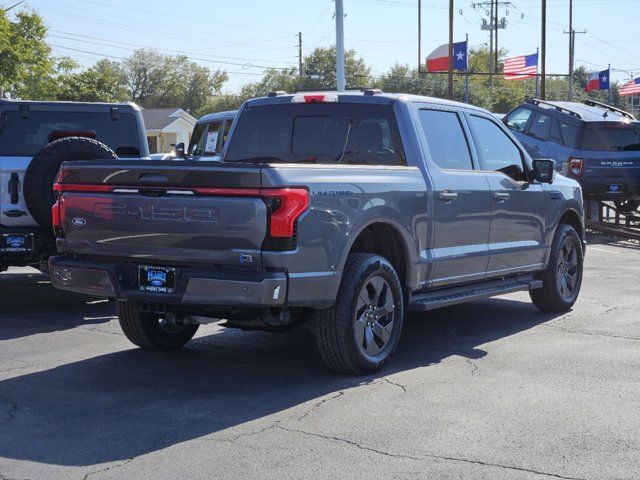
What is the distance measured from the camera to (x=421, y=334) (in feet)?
27.5

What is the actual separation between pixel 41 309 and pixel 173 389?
397 centimetres

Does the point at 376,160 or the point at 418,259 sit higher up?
the point at 376,160

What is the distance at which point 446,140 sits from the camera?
7.85m

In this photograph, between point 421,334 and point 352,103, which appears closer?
point 352,103

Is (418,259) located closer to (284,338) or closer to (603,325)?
(284,338)

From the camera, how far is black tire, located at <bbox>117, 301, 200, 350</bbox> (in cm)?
734

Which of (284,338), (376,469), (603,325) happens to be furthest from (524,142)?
(376,469)

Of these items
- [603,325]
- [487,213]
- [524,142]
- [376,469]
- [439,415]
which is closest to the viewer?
[376,469]

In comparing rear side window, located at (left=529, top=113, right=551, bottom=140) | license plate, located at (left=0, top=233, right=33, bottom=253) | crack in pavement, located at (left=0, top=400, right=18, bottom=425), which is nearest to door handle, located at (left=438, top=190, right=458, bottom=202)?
crack in pavement, located at (left=0, top=400, right=18, bottom=425)

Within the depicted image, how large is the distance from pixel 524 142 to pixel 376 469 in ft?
49.1

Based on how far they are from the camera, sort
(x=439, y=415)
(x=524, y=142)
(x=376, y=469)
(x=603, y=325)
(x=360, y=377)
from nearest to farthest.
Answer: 1. (x=376, y=469)
2. (x=439, y=415)
3. (x=360, y=377)
4. (x=603, y=325)
5. (x=524, y=142)

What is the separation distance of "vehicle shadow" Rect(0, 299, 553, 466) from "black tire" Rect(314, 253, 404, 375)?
0.46ft

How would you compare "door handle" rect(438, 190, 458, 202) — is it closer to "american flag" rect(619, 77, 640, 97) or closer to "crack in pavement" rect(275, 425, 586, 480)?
"crack in pavement" rect(275, 425, 586, 480)

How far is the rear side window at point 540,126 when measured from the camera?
60.6ft
